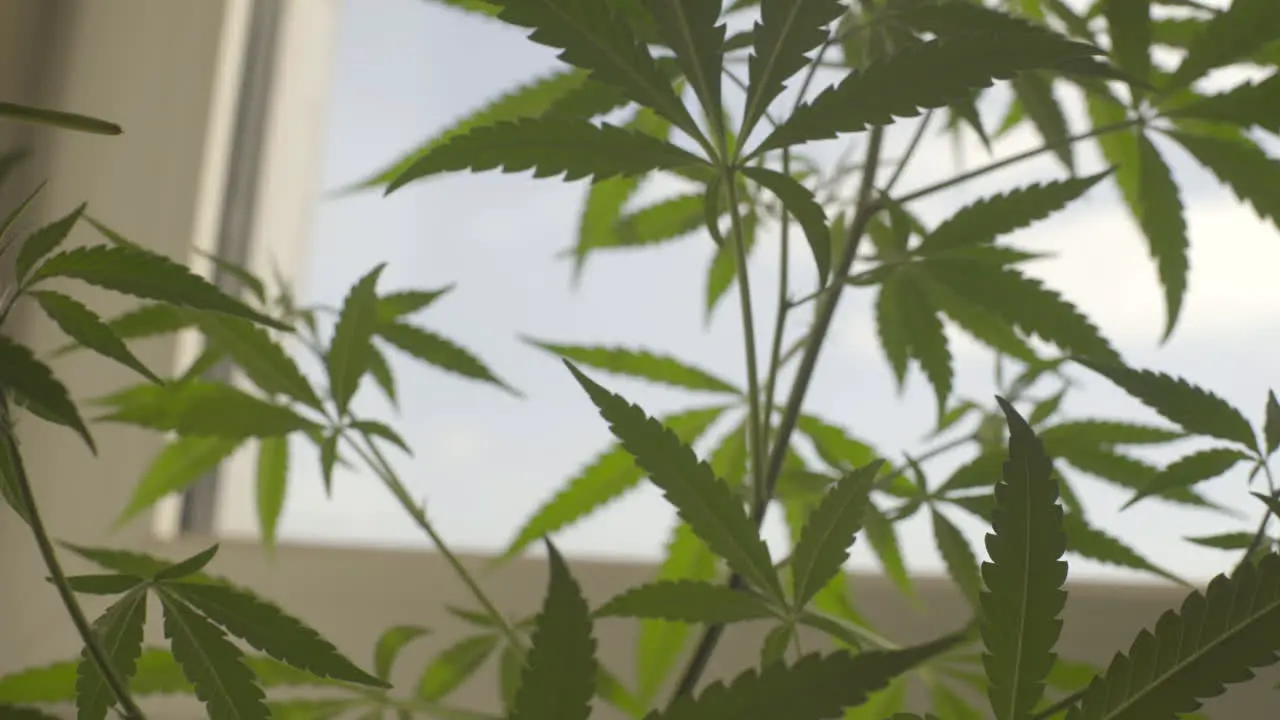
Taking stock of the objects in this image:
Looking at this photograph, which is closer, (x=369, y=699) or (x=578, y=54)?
(x=578, y=54)

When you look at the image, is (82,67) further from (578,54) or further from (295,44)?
(578,54)

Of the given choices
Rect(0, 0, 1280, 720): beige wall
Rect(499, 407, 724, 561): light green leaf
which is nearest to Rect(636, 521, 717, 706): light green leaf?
Rect(499, 407, 724, 561): light green leaf

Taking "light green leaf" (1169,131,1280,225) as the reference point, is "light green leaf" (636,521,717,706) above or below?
below

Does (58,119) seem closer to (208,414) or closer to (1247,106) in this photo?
(208,414)

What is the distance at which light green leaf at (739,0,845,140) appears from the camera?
0.83ft

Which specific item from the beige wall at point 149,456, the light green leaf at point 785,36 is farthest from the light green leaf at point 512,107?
the beige wall at point 149,456

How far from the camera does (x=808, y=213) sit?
0.27 m

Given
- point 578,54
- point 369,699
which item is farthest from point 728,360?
point 578,54

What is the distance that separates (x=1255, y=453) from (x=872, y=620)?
465mm

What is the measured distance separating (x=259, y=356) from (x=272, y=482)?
0.60 ft

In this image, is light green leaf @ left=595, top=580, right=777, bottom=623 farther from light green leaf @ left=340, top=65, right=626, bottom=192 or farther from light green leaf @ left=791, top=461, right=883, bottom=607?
light green leaf @ left=340, top=65, right=626, bottom=192

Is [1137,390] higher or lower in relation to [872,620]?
higher

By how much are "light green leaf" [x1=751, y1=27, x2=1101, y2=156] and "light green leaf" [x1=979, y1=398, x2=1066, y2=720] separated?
0.09 meters

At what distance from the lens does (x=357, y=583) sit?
34.6 inches
